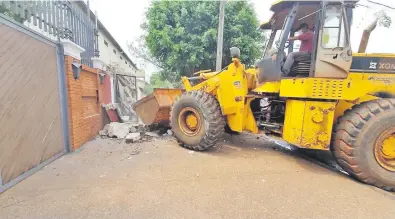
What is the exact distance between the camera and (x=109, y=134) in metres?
5.39

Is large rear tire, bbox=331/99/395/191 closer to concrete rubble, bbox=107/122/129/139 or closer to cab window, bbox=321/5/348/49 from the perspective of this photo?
cab window, bbox=321/5/348/49

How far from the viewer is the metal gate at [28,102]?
2725 millimetres

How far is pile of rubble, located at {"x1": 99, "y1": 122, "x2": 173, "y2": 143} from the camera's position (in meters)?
5.09

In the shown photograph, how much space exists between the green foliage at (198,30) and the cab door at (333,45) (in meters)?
5.41

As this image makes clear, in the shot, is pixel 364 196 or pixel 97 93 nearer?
pixel 364 196

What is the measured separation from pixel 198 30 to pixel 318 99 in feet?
21.9

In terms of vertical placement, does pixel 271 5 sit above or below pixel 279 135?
above

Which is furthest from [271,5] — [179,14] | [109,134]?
[179,14]

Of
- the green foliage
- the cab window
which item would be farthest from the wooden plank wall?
the green foliage

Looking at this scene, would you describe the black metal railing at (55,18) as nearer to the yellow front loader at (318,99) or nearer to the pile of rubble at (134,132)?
the pile of rubble at (134,132)

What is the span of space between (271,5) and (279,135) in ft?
8.36

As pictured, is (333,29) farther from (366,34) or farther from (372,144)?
(372,144)

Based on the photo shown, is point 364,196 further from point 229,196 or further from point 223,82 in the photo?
point 223,82

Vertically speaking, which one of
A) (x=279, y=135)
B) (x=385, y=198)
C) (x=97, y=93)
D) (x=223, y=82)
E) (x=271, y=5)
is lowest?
(x=385, y=198)
